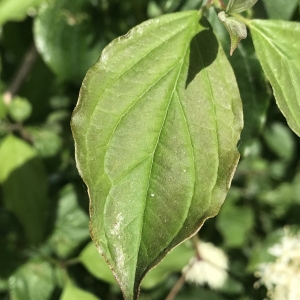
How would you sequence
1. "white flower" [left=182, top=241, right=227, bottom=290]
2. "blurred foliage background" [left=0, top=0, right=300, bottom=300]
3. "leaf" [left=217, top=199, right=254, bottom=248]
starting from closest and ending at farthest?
"blurred foliage background" [left=0, top=0, right=300, bottom=300] → "white flower" [left=182, top=241, right=227, bottom=290] → "leaf" [left=217, top=199, right=254, bottom=248]

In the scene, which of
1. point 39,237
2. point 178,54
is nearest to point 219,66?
point 178,54

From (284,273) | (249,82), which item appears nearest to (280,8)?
(249,82)

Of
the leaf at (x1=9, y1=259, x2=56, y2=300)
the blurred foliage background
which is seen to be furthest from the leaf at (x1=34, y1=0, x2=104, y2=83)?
the leaf at (x1=9, y1=259, x2=56, y2=300)

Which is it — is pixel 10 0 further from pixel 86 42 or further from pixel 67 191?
pixel 67 191

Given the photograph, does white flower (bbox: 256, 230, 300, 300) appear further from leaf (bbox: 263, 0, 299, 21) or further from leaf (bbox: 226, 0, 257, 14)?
leaf (bbox: 226, 0, 257, 14)

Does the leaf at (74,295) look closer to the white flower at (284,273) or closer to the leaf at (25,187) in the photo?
the leaf at (25,187)

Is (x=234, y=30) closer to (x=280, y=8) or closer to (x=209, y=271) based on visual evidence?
(x=280, y=8)

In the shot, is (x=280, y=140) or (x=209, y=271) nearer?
(x=209, y=271)

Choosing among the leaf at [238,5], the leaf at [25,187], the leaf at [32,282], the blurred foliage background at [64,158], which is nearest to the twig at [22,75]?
the blurred foliage background at [64,158]
